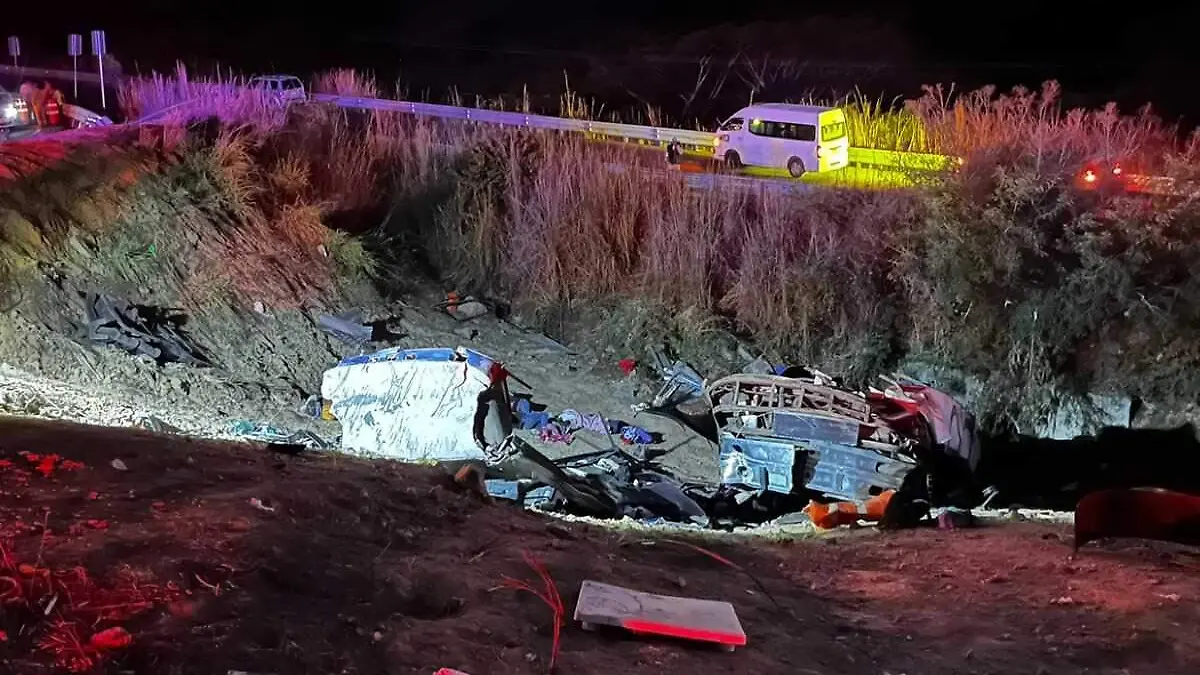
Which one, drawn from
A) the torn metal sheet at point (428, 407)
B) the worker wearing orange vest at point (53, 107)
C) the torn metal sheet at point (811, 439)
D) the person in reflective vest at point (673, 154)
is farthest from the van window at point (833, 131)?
the worker wearing orange vest at point (53, 107)

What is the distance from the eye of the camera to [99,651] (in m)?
4.25

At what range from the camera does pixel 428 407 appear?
41.3 feet

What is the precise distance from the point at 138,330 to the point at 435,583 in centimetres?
1023

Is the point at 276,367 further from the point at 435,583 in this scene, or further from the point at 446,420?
the point at 435,583

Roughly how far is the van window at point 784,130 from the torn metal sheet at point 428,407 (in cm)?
789

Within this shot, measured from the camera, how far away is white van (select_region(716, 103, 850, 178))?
17.7m

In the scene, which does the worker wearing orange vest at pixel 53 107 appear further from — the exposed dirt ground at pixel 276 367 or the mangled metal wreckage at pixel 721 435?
the mangled metal wreckage at pixel 721 435

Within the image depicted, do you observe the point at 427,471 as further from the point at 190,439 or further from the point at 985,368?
the point at 985,368

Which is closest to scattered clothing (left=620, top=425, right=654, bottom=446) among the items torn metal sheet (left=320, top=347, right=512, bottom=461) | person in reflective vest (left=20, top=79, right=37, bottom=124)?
torn metal sheet (left=320, top=347, right=512, bottom=461)

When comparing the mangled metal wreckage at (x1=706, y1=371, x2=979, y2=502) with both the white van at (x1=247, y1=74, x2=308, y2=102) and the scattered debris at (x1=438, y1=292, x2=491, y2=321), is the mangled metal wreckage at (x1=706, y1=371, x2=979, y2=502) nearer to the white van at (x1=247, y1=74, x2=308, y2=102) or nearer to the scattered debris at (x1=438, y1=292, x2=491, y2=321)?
the scattered debris at (x1=438, y1=292, x2=491, y2=321)

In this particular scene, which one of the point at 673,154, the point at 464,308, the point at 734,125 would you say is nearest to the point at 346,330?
the point at 464,308

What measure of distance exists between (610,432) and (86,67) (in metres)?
19.8

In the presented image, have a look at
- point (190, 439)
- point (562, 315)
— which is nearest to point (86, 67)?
point (562, 315)

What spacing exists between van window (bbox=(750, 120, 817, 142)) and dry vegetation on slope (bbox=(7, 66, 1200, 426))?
1751 mm
